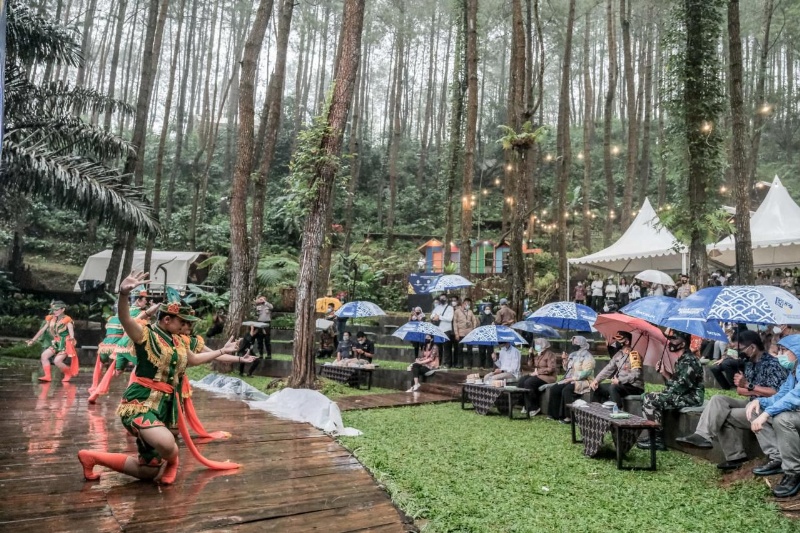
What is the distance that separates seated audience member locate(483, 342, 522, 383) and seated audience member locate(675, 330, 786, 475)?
3437 mm

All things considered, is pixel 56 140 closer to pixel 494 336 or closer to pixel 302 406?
pixel 302 406

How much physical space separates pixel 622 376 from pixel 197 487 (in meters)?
5.18

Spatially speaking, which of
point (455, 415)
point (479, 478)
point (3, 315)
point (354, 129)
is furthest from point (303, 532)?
point (354, 129)

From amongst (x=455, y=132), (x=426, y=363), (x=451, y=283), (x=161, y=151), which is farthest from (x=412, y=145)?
(x=426, y=363)

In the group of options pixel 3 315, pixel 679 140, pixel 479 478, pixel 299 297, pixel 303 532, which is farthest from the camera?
pixel 3 315

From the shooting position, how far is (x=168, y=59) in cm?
4116

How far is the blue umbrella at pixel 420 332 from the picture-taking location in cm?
1030

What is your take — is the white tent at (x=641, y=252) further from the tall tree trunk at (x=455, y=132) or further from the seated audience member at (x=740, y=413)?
the seated audience member at (x=740, y=413)

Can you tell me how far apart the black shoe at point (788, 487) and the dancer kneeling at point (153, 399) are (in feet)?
14.8

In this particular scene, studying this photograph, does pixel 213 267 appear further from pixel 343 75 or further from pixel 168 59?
pixel 168 59

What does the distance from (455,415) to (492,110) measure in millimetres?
36875

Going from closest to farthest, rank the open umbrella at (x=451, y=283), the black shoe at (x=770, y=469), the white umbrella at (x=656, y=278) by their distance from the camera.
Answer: the black shoe at (x=770, y=469), the open umbrella at (x=451, y=283), the white umbrella at (x=656, y=278)

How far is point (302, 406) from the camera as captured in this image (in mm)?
7023

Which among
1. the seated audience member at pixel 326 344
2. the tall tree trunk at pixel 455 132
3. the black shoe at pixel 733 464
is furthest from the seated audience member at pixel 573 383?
the tall tree trunk at pixel 455 132
